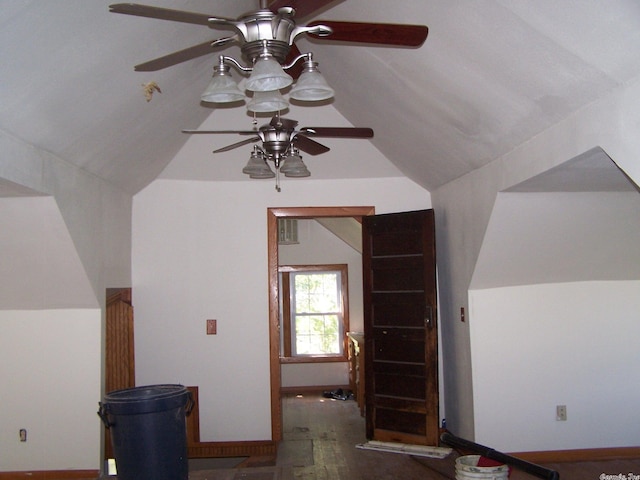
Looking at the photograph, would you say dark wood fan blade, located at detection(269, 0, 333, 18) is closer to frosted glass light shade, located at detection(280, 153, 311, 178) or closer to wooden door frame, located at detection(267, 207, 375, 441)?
frosted glass light shade, located at detection(280, 153, 311, 178)

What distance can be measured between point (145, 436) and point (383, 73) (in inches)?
101

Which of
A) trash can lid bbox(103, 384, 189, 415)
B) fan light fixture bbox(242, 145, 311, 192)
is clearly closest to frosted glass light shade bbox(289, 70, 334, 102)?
fan light fixture bbox(242, 145, 311, 192)

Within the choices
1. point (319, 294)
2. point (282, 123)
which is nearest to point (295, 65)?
point (282, 123)

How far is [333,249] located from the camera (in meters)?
8.18

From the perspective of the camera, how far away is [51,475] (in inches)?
171

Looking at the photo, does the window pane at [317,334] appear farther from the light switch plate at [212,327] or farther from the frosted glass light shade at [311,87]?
the frosted glass light shade at [311,87]

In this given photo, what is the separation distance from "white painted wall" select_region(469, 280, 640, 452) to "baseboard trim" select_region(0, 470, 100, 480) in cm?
283

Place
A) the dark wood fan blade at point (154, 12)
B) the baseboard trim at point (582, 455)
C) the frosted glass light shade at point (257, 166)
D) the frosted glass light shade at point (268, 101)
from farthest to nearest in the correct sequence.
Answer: the baseboard trim at point (582, 455), the frosted glass light shade at point (257, 166), the frosted glass light shade at point (268, 101), the dark wood fan blade at point (154, 12)

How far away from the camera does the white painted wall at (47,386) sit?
4.32m

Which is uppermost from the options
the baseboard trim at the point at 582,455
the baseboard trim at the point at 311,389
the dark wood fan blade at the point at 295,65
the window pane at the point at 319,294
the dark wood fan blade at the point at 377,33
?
the dark wood fan blade at the point at 295,65

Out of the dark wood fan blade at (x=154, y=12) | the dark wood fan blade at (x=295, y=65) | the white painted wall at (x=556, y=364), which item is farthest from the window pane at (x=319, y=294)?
the dark wood fan blade at (x=154, y=12)

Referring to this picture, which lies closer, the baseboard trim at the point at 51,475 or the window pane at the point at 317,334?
the baseboard trim at the point at 51,475

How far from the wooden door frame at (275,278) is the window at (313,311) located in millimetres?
2717

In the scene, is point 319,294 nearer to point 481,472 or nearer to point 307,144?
point 307,144
